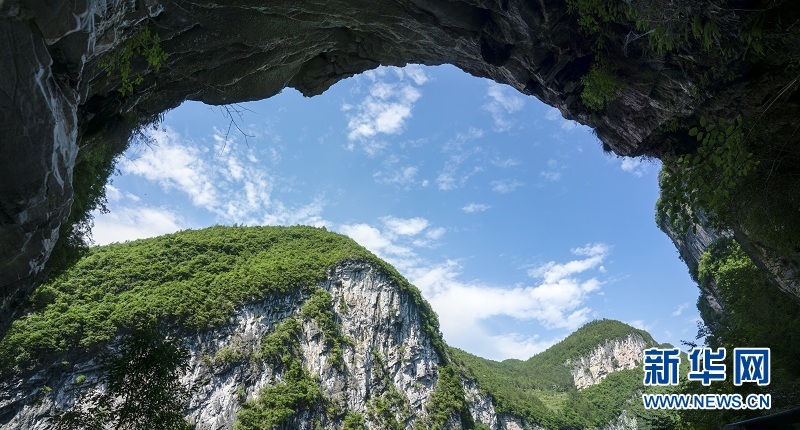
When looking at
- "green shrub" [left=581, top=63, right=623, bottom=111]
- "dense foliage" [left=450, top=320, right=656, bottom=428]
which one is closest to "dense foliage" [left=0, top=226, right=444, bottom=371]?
Result: "dense foliage" [left=450, top=320, right=656, bottom=428]

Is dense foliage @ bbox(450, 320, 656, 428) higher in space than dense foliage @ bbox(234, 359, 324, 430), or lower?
higher

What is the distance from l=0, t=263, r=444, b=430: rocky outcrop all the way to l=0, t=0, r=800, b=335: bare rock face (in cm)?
2450

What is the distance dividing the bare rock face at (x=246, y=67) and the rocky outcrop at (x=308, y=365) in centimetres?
2450

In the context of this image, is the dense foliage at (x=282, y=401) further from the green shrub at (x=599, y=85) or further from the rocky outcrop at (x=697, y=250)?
the green shrub at (x=599, y=85)

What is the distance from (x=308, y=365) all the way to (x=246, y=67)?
4936cm

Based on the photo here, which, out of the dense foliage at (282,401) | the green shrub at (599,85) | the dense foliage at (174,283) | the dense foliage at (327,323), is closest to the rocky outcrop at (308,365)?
the dense foliage at (327,323)

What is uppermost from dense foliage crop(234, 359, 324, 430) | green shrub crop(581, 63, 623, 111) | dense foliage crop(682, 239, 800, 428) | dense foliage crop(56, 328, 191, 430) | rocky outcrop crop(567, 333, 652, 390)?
rocky outcrop crop(567, 333, 652, 390)

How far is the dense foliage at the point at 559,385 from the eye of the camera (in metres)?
87.6

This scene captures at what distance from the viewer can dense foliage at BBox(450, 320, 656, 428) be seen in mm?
87562

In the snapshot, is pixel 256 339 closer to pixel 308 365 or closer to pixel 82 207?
pixel 308 365

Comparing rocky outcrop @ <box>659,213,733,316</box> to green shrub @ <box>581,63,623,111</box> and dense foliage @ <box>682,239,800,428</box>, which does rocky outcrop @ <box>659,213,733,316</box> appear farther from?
green shrub @ <box>581,63,623,111</box>

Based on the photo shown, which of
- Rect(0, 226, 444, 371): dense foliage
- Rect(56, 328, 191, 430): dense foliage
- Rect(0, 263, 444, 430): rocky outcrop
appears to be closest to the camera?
Rect(56, 328, 191, 430): dense foliage

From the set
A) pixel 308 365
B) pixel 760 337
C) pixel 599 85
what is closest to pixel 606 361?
pixel 308 365

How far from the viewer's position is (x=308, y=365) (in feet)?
175
